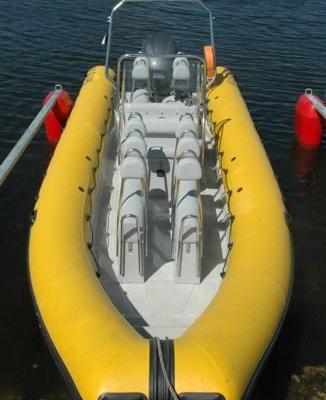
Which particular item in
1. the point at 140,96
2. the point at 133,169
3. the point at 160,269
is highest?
the point at 140,96

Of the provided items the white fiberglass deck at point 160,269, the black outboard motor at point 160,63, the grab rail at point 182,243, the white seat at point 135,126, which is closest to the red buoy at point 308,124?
the black outboard motor at point 160,63

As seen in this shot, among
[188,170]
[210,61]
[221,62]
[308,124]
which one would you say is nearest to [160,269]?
[188,170]

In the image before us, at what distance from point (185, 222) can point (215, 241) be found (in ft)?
2.73

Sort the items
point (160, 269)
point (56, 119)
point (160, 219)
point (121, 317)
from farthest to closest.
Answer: point (56, 119) → point (160, 219) → point (160, 269) → point (121, 317)

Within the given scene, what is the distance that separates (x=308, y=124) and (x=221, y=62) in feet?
12.8

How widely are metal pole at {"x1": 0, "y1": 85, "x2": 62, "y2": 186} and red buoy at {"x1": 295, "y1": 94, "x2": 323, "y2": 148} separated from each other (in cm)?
377

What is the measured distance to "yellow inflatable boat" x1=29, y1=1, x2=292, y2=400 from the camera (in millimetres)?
3201

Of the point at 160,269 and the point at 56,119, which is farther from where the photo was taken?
the point at 56,119

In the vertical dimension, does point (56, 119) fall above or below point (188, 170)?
below

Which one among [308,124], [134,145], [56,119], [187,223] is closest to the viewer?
[187,223]

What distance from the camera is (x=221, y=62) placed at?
38.5 feet

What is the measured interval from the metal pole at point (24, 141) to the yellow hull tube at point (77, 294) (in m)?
0.76

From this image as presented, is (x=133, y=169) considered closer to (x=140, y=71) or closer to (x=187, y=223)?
(x=187, y=223)

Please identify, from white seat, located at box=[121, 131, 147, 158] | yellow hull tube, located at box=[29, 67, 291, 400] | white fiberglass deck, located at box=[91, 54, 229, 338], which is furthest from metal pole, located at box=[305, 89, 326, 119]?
white seat, located at box=[121, 131, 147, 158]
